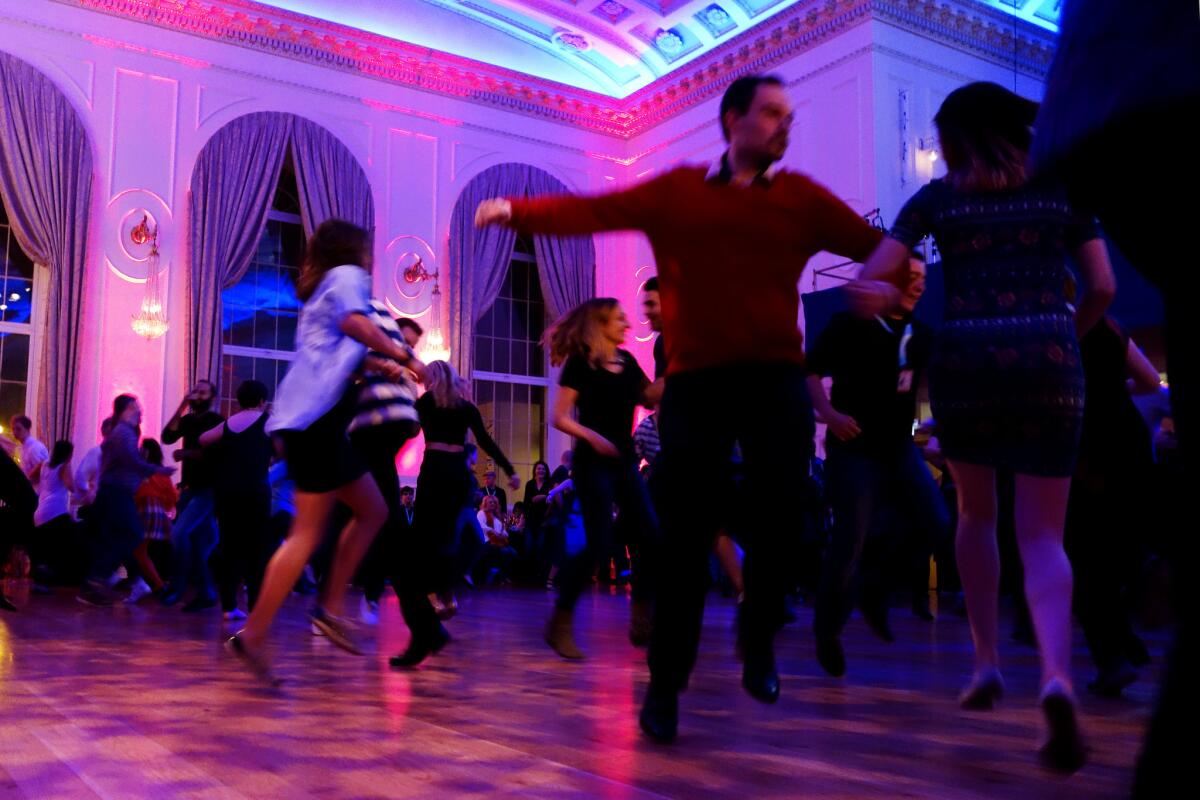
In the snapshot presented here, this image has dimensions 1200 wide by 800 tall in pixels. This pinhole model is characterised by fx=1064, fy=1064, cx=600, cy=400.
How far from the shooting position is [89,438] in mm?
12133

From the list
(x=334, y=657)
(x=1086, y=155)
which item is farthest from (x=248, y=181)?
(x=1086, y=155)

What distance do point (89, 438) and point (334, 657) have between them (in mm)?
9642

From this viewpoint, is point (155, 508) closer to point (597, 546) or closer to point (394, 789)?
point (597, 546)

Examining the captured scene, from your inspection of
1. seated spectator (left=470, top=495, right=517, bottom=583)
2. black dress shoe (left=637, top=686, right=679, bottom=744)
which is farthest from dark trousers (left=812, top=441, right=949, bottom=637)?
seated spectator (left=470, top=495, right=517, bottom=583)

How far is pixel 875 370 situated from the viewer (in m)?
3.50

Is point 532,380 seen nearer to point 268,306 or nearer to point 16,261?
point 268,306

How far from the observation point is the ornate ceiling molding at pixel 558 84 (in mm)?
13078

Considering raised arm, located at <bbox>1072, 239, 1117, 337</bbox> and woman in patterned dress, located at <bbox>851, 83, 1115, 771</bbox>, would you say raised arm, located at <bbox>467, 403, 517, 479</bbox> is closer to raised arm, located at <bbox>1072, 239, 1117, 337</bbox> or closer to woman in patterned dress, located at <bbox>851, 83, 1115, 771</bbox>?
woman in patterned dress, located at <bbox>851, 83, 1115, 771</bbox>

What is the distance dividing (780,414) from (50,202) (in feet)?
39.2

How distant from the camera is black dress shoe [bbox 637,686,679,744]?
6.93ft

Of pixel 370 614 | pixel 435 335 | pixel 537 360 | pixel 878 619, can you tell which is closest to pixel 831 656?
pixel 878 619

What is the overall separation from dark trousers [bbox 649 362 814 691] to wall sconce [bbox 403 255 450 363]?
39.4ft

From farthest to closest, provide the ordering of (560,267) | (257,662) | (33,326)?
(560,267)
(33,326)
(257,662)

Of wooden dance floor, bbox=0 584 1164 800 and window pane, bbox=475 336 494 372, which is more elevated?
window pane, bbox=475 336 494 372
